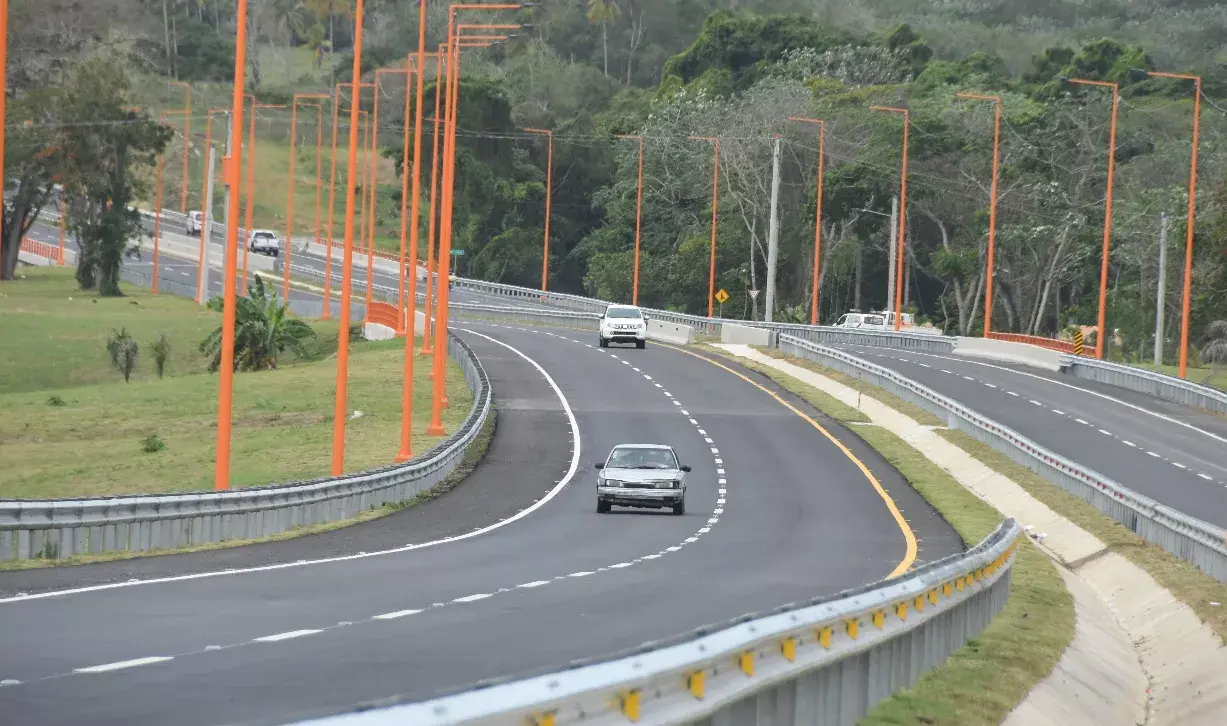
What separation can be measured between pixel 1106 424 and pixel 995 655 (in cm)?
3974

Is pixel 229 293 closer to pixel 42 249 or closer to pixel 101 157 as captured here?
pixel 101 157

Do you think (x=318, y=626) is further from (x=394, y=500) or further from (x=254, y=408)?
(x=254, y=408)

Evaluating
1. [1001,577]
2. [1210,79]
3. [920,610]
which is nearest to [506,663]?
[920,610]

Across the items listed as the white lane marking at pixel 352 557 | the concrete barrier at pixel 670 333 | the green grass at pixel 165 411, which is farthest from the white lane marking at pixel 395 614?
the concrete barrier at pixel 670 333

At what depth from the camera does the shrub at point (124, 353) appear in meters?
73.8

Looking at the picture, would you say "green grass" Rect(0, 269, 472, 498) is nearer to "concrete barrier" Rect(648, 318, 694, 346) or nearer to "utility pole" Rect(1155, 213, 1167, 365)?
"concrete barrier" Rect(648, 318, 694, 346)

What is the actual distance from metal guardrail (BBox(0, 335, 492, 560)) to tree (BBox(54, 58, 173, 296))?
2643 inches

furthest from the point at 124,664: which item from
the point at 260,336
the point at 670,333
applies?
the point at 670,333

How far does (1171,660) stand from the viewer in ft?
79.5

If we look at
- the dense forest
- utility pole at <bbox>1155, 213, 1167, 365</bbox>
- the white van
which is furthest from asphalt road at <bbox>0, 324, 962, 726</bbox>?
the white van

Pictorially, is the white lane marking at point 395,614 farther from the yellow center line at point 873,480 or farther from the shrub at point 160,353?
the shrub at point 160,353

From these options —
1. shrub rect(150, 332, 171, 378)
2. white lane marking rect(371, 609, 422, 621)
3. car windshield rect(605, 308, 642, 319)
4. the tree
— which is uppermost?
the tree

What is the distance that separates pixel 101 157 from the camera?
10075cm

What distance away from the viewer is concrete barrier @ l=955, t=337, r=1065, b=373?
7700 centimetres
